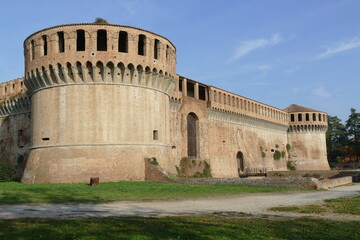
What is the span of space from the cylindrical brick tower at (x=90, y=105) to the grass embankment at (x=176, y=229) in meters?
16.0

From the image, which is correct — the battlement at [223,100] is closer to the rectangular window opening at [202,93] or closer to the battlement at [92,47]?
the rectangular window opening at [202,93]

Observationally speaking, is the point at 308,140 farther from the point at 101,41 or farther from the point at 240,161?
the point at 101,41

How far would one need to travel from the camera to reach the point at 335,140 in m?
75.6

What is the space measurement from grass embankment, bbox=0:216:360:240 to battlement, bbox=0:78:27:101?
3034cm

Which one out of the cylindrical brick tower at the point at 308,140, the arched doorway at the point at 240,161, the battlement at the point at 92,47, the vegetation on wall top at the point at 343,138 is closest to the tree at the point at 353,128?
the vegetation on wall top at the point at 343,138

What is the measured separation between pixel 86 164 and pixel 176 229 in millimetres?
17827

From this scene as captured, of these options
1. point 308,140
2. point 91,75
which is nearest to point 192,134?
point 91,75

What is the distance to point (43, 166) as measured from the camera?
25906mm

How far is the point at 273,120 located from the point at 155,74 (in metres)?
30.4

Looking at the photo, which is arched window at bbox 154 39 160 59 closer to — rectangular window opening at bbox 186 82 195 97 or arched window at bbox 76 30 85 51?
arched window at bbox 76 30 85 51

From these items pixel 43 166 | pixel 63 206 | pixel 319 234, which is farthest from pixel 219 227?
pixel 43 166

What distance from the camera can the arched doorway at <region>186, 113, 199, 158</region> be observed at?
120 ft

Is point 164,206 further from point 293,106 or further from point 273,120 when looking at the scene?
point 293,106

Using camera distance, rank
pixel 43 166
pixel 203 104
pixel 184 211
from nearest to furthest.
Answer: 1. pixel 184 211
2. pixel 43 166
3. pixel 203 104
